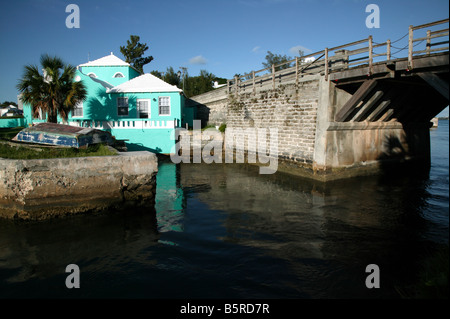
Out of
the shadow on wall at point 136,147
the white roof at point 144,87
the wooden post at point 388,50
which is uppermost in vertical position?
the white roof at point 144,87

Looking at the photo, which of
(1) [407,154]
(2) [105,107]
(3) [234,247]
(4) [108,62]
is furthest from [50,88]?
(1) [407,154]

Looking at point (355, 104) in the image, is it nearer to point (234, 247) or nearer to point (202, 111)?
point (234, 247)

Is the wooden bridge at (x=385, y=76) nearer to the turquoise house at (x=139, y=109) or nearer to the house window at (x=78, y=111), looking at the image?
the turquoise house at (x=139, y=109)

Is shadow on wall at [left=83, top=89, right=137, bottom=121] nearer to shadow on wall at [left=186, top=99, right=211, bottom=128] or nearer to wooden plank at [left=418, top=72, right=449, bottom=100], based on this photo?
shadow on wall at [left=186, top=99, right=211, bottom=128]

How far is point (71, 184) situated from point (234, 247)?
17.5 ft

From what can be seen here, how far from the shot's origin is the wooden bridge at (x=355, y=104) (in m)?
10.7

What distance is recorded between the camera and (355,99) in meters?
12.5

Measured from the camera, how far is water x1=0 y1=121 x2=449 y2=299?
212 inches

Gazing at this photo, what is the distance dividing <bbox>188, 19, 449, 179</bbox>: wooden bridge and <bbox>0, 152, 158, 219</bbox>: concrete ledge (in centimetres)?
873

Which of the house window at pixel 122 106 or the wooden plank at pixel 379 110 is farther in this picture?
the house window at pixel 122 106

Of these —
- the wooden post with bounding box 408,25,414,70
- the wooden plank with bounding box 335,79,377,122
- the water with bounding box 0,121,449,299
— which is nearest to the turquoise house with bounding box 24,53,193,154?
the water with bounding box 0,121,449,299

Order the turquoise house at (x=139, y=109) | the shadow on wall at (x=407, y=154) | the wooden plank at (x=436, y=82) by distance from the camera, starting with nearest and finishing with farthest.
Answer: the wooden plank at (x=436, y=82) < the shadow on wall at (x=407, y=154) < the turquoise house at (x=139, y=109)

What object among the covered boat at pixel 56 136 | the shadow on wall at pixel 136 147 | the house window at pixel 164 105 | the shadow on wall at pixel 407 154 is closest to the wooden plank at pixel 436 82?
the shadow on wall at pixel 407 154

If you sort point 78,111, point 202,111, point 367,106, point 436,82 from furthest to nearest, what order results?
point 202,111
point 78,111
point 367,106
point 436,82
